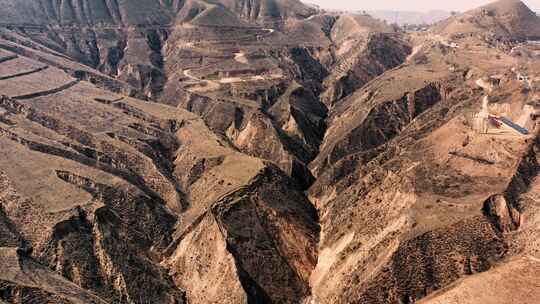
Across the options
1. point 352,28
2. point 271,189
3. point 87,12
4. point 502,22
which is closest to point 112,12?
point 87,12

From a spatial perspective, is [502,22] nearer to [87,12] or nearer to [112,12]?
[112,12]

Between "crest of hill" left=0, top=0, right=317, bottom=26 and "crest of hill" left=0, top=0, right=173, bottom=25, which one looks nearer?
"crest of hill" left=0, top=0, right=317, bottom=26

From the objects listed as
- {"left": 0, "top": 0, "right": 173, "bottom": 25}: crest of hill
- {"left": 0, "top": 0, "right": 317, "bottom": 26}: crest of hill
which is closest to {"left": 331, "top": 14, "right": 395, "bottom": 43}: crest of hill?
{"left": 0, "top": 0, "right": 317, "bottom": 26}: crest of hill

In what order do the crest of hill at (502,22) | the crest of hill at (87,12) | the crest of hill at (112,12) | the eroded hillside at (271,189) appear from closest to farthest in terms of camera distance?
1. the eroded hillside at (271,189)
2. the crest of hill at (112,12)
3. the crest of hill at (87,12)
4. the crest of hill at (502,22)

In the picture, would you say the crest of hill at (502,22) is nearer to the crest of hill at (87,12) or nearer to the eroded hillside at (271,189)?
the eroded hillside at (271,189)

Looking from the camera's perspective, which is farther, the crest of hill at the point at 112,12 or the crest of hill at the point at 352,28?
the crest of hill at the point at 352,28

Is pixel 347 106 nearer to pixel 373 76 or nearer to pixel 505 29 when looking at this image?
pixel 373 76

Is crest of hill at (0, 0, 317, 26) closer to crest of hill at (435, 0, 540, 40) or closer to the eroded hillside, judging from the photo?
the eroded hillside

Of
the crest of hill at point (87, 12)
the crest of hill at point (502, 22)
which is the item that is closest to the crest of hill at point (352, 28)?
the crest of hill at point (502, 22)

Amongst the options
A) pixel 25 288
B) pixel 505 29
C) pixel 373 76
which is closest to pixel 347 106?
pixel 373 76
